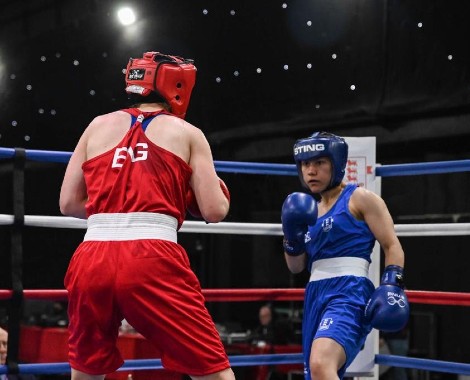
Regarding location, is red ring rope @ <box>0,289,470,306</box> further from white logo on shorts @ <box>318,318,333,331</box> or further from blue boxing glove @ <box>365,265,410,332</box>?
white logo on shorts @ <box>318,318,333,331</box>

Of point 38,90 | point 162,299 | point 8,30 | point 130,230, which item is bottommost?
point 162,299

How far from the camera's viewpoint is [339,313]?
2.93 meters

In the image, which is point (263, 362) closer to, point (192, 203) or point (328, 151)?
point (328, 151)

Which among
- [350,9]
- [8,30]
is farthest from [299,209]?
[8,30]

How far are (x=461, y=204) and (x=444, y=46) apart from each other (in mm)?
1321

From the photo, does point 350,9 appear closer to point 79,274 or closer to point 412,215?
point 412,215

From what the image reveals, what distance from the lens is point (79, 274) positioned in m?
2.10

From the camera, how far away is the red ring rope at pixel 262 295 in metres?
2.80

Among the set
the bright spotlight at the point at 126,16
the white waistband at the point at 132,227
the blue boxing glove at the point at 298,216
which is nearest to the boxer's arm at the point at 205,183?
the white waistband at the point at 132,227

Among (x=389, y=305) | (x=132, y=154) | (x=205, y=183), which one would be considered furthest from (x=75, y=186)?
(x=389, y=305)

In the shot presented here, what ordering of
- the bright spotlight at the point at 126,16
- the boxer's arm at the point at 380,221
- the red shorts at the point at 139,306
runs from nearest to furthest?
the red shorts at the point at 139,306, the boxer's arm at the point at 380,221, the bright spotlight at the point at 126,16

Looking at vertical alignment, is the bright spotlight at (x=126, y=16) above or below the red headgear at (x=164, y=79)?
above

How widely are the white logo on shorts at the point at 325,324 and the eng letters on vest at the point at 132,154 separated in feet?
3.54

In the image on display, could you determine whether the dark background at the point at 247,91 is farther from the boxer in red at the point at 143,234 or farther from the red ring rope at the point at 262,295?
the boxer in red at the point at 143,234
